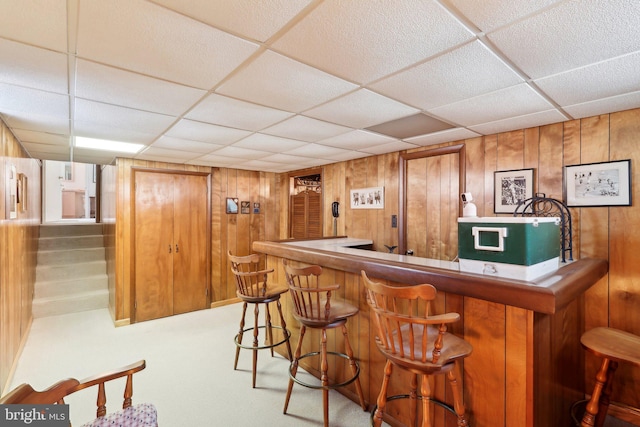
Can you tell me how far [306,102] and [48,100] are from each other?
1805mm

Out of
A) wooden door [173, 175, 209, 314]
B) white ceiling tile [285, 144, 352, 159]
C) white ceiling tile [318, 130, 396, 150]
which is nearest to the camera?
white ceiling tile [318, 130, 396, 150]

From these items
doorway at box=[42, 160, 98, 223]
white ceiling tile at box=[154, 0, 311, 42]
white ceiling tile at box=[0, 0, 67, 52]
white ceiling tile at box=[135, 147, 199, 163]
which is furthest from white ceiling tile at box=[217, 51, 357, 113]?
doorway at box=[42, 160, 98, 223]

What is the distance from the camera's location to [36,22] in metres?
1.28

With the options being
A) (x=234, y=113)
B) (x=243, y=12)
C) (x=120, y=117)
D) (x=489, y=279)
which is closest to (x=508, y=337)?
(x=489, y=279)

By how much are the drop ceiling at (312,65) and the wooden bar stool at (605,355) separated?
1.59m

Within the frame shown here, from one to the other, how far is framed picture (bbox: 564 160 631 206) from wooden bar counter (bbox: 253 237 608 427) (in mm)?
515

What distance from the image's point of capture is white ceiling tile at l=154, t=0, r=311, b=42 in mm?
1182

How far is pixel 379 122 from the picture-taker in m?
2.72

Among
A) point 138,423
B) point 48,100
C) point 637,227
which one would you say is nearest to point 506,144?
point 637,227

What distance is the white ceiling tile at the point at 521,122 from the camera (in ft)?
8.13

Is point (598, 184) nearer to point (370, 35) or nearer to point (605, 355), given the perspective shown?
point (605, 355)

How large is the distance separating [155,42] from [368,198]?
3262mm

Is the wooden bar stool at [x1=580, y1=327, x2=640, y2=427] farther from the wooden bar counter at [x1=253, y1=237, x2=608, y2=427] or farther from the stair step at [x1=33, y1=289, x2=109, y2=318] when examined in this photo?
the stair step at [x1=33, y1=289, x2=109, y2=318]

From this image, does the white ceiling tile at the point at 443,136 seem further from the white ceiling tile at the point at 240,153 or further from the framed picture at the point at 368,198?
the white ceiling tile at the point at 240,153
